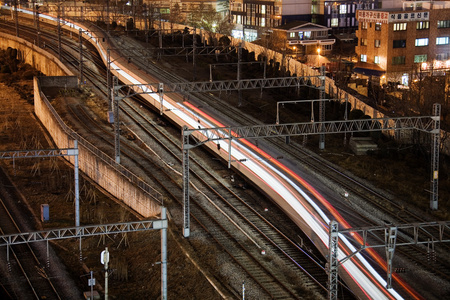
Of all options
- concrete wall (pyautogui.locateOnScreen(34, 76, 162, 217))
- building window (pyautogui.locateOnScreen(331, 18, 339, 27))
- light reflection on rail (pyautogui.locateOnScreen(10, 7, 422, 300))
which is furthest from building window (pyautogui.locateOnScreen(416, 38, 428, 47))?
concrete wall (pyautogui.locateOnScreen(34, 76, 162, 217))

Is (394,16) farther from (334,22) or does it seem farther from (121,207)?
(121,207)

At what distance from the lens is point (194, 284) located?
27.5 meters

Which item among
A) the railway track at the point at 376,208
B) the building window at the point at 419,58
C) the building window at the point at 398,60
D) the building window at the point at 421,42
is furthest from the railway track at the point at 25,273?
the building window at the point at 421,42

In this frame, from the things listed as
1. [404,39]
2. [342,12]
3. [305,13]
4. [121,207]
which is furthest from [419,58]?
[121,207]

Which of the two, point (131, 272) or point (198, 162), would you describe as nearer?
point (131, 272)

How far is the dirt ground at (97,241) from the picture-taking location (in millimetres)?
28141

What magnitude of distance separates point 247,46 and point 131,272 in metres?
39.6

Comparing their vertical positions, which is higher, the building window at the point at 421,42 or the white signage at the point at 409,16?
the white signage at the point at 409,16

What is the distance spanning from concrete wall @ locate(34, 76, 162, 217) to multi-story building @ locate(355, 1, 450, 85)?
2802cm

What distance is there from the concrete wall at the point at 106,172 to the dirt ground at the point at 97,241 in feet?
1.77

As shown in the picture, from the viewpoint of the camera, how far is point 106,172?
124 ft

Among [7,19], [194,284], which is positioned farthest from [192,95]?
[7,19]

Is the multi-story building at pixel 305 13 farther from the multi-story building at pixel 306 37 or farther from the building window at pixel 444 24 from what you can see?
the building window at pixel 444 24

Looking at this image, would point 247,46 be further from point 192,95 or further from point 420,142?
point 420,142
